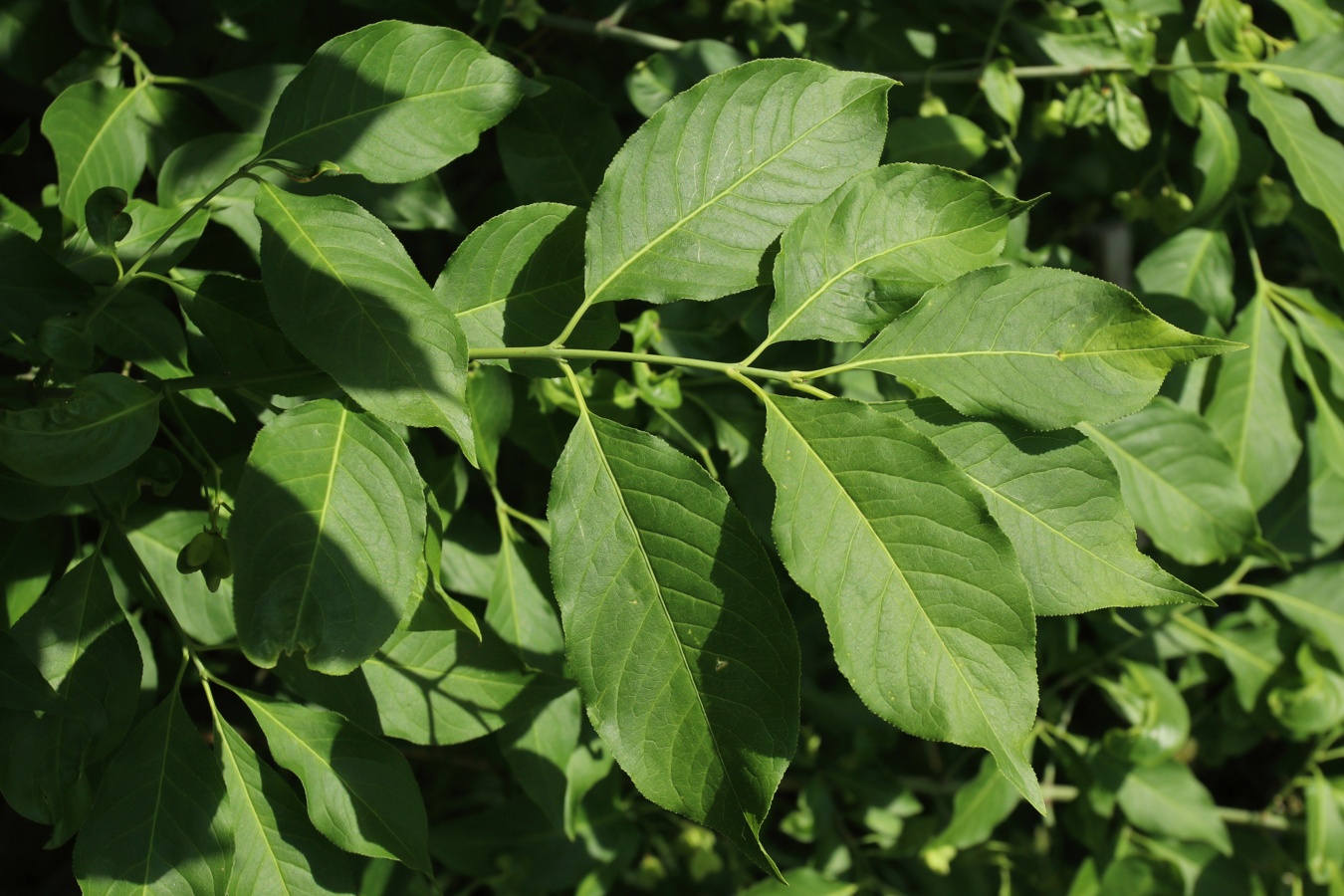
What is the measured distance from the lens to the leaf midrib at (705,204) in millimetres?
969

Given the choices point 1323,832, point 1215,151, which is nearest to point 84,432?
point 1215,151

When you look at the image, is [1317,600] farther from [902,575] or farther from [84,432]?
[84,432]

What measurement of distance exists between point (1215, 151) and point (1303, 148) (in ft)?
0.43

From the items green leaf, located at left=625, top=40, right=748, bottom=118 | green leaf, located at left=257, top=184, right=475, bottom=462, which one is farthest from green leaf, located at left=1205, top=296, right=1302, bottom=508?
green leaf, located at left=257, top=184, right=475, bottom=462

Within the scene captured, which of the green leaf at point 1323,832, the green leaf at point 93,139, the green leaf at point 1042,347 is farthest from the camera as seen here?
the green leaf at point 1323,832

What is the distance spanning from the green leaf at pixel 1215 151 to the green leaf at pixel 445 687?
1.32 meters

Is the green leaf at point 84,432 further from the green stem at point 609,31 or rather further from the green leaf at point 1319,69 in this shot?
the green leaf at point 1319,69

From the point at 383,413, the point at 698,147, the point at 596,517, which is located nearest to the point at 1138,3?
the point at 698,147

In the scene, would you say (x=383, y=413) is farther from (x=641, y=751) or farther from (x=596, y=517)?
(x=641, y=751)

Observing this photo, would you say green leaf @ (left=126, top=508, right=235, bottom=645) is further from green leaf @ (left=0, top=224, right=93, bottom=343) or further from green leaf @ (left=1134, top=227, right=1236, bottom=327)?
green leaf @ (left=1134, top=227, right=1236, bottom=327)

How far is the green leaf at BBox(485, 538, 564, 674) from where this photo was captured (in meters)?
1.29

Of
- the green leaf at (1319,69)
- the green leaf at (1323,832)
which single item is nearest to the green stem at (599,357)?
the green leaf at (1319,69)

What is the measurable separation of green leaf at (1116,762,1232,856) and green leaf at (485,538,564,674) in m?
1.36

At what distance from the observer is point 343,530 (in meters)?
0.86
